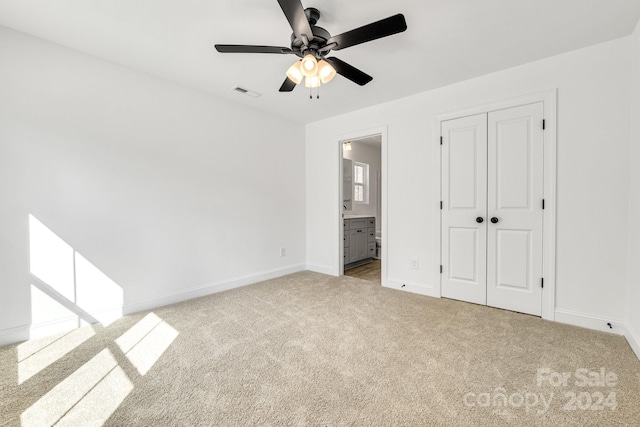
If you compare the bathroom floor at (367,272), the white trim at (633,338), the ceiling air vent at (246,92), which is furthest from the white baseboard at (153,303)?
the white trim at (633,338)

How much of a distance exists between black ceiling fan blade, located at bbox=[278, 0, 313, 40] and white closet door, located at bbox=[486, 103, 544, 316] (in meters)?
2.19

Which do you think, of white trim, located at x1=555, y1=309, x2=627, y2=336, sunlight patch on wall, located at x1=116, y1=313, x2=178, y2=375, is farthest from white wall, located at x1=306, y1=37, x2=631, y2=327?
sunlight patch on wall, located at x1=116, y1=313, x2=178, y2=375

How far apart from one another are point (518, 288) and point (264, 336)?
8.27ft

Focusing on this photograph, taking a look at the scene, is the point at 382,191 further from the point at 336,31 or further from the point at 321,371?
the point at 321,371

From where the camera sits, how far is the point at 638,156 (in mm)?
2016

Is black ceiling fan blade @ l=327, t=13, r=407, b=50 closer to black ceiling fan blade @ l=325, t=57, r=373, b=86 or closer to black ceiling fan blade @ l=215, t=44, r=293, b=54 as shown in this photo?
black ceiling fan blade @ l=325, t=57, r=373, b=86

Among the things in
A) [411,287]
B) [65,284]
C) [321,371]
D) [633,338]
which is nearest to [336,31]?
[321,371]

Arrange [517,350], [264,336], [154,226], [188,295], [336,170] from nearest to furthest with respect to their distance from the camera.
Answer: [517,350] → [264,336] → [154,226] → [188,295] → [336,170]

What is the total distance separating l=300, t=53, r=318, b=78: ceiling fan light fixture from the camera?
185 centimetres

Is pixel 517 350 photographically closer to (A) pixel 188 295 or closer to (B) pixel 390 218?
(B) pixel 390 218

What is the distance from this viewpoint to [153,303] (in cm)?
283

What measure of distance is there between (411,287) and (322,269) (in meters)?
1.47

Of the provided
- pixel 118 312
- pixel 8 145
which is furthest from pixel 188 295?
pixel 8 145

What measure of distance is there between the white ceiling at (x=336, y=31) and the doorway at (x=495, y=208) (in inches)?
23.2
